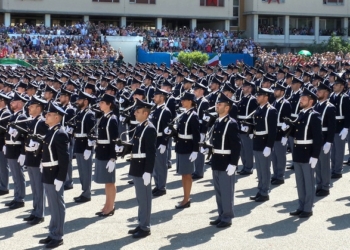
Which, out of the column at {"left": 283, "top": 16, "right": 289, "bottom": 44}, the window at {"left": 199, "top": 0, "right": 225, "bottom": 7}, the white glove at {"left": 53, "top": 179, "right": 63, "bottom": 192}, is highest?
the window at {"left": 199, "top": 0, "right": 225, "bottom": 7}

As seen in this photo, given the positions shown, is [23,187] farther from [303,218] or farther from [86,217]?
[303,218]

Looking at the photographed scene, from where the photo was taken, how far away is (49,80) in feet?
55.2

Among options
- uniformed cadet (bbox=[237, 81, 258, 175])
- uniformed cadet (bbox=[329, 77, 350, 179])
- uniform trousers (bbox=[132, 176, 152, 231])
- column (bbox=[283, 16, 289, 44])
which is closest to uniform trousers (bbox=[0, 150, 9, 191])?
uniform trousers (bbox=[132, 176, 152, 231])

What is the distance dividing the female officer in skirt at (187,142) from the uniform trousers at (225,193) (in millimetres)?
1090

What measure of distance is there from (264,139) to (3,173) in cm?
435

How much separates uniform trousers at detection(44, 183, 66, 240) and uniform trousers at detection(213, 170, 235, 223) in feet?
6.98

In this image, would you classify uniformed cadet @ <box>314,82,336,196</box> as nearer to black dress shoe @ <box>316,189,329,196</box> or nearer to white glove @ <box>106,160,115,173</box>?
black dress shoe @ <box>316,189,329,196</box>

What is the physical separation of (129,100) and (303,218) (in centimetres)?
635

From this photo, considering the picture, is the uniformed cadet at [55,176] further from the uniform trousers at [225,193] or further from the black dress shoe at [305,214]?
the black dress shoe at [305,214]

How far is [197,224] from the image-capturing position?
9.09 m

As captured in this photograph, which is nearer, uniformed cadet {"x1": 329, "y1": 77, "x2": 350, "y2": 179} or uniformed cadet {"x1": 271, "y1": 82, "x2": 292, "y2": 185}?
uniformed cadet {"x1": 271, "y1": 82, "x2": 292, "y2": 185}

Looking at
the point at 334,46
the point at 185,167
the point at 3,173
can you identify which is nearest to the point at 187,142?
the point at 185,167

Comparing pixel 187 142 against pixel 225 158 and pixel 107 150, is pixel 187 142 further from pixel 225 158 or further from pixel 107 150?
pixel 225 158

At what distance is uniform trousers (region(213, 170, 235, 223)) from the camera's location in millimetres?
8844
